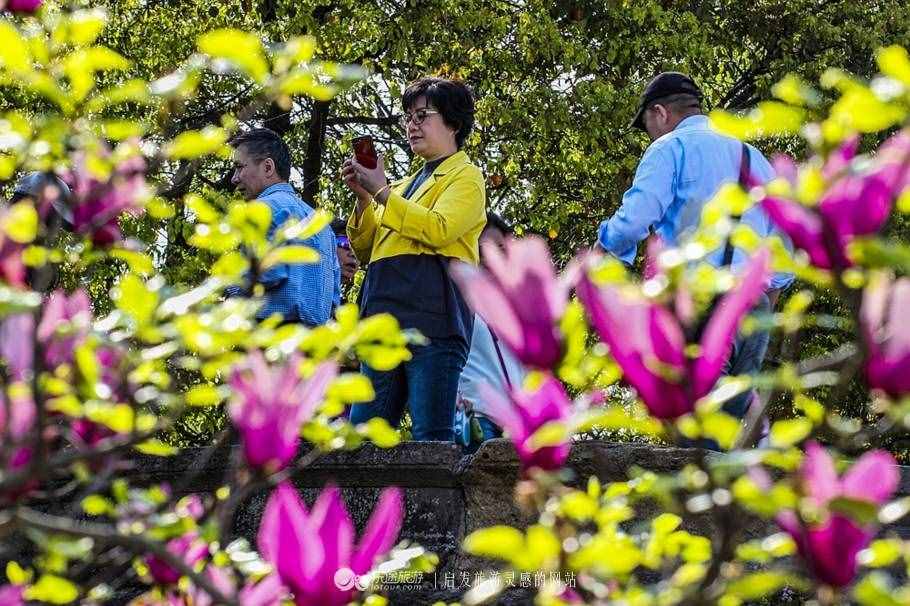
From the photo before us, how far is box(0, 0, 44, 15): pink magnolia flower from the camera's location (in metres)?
2.08


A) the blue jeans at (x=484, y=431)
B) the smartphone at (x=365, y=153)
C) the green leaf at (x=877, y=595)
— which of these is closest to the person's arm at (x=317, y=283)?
the smartphone at (x=365, y=153)

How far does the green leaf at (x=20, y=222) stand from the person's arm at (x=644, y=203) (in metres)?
3.34

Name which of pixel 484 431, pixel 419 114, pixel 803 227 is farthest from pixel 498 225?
pixel 803 227

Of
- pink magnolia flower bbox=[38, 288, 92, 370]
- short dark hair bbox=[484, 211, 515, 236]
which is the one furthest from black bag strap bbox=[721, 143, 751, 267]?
pink magnolia flower bbox=[38, 288, 92, 370]

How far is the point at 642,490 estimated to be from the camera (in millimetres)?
2031

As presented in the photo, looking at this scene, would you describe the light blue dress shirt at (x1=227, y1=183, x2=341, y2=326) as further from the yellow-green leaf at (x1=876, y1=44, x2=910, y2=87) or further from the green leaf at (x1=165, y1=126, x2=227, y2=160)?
the yellow-green leaf at (x1=876, y1=44, x2=910, y2=87)

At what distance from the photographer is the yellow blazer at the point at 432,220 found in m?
5.10

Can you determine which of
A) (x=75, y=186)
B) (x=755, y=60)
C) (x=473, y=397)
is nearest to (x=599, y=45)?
(x=755, y=60)

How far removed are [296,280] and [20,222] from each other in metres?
3.55

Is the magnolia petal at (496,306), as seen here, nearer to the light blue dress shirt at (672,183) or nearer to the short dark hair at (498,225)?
the light blue dress shirt at (672,183)

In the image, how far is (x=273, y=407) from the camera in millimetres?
1729

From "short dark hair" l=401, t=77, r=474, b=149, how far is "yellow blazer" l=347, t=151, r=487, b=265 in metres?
0.15

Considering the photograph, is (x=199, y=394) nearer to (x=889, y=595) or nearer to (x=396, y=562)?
(x=396, y=562)

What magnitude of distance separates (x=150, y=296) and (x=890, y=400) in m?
0.91
